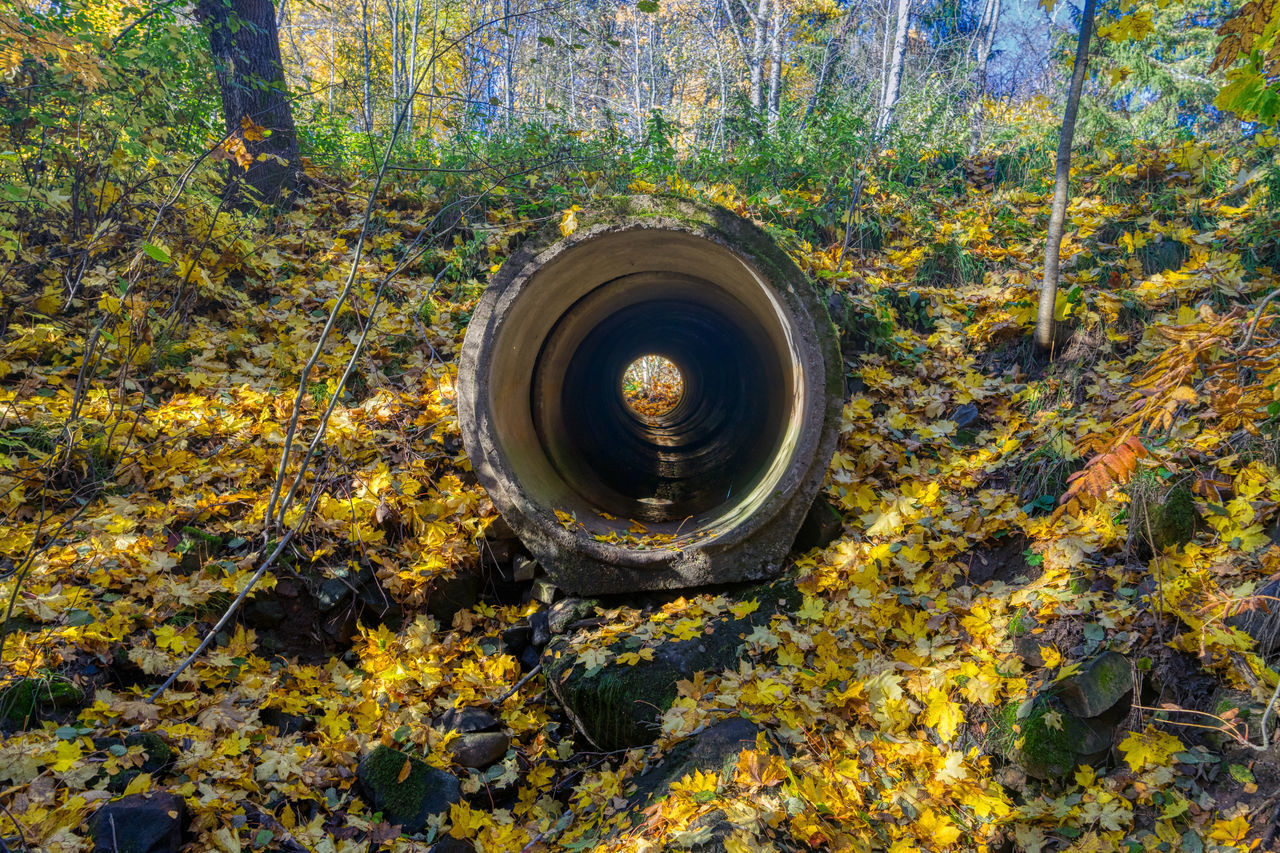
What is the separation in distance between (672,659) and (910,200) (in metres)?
5.19

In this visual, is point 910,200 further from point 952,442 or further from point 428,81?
point 428,81

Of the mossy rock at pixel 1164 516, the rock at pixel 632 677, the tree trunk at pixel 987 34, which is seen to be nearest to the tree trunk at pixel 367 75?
the rock at pixel 632 677

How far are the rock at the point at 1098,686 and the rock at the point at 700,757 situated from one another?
1131 millimetres

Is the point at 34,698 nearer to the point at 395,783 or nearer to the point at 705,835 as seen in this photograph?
the point at 395,783

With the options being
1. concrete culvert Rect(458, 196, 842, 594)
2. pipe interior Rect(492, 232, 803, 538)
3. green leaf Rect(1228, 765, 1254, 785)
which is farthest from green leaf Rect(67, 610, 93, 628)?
green leaf Rect(1228, 765, 1254, 785)

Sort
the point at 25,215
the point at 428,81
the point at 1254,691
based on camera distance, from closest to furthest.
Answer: the point at 1254,691
the point at 25,215
the point at 428,81

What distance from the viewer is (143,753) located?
7.79 feet

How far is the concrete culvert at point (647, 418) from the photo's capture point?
3.54m

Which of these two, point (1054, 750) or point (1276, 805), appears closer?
point (1276, 805)

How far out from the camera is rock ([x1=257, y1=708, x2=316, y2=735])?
9.37ft

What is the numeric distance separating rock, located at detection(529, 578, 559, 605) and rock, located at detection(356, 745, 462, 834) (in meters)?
1.15

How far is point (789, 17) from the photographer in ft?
40.7

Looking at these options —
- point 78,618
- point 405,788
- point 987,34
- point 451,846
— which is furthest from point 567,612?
point 987,34

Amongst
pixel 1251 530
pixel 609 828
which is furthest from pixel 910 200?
pixel 609 828
